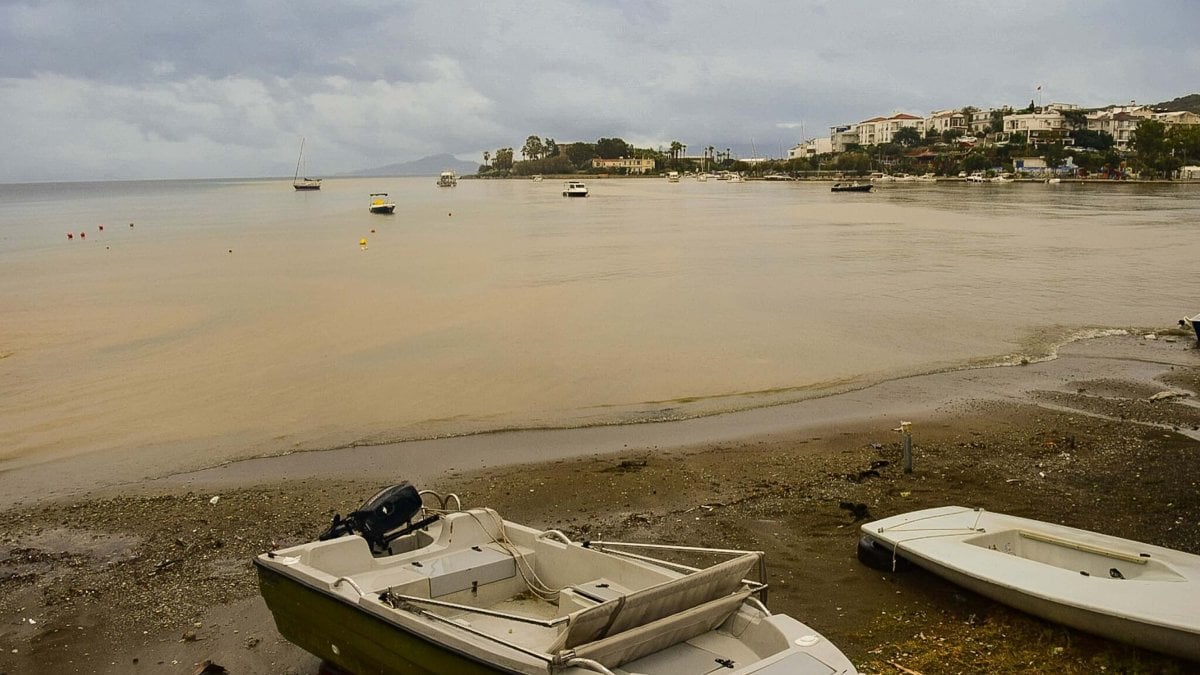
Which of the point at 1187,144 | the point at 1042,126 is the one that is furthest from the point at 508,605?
the point at 1042,126

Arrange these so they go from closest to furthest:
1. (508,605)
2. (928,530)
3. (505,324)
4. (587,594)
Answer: (587,594) < (508,605) < (928,530) < (505,324)

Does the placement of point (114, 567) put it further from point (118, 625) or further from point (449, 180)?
point (449, 180)

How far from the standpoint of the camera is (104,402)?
679 inches

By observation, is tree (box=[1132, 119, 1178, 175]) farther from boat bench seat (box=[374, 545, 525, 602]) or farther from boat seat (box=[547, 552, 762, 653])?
boat seat (box=[547, 552, 762, 653])

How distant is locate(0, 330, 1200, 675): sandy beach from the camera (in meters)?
7.50

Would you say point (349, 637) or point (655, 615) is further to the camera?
point (349, 637)

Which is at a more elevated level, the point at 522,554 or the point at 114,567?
the point at 522,554

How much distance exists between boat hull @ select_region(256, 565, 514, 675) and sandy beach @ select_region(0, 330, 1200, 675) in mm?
736

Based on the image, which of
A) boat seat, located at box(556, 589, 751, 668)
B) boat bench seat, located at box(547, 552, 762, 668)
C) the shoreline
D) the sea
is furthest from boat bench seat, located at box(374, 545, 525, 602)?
the sea

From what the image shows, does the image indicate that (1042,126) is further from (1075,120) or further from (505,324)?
(505,324)

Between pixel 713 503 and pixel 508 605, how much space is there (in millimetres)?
4133

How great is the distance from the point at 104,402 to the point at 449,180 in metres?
174

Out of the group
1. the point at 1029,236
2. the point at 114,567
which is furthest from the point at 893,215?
the point at 114,567

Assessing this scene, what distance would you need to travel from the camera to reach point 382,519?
297 inches
